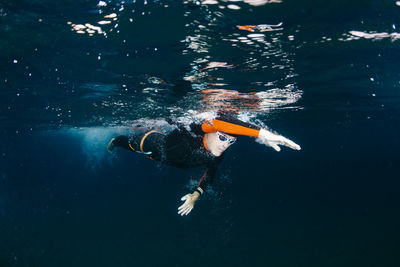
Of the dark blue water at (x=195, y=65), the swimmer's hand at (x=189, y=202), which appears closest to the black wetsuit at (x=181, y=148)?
the swimmer's hand at (x=189, y=202)

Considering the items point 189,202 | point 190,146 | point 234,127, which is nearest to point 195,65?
point 190,146

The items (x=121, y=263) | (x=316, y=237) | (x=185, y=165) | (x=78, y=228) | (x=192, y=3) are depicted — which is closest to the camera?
(x=192, y=3)

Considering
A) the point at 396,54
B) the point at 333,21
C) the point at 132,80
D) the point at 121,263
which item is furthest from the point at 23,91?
the point at 121,263

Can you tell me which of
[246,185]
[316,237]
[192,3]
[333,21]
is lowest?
[246,185]

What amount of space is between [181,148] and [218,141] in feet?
3.42

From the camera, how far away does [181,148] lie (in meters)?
5.89

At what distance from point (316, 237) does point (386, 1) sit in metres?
30.4

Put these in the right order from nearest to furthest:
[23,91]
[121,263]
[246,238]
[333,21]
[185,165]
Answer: [333,21], [185,165], [23,91], [121,263], [246,238]

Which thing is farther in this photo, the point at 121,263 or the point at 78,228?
→ the point at 78,228

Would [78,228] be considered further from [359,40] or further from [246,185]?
[246,185]

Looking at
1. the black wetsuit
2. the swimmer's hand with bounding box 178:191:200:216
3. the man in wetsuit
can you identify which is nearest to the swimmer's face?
the man in wetsuit

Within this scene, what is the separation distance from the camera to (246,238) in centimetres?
3225

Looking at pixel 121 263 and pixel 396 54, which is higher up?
pixel 396 54

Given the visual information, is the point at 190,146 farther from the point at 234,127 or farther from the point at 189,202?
the point at 234,127
